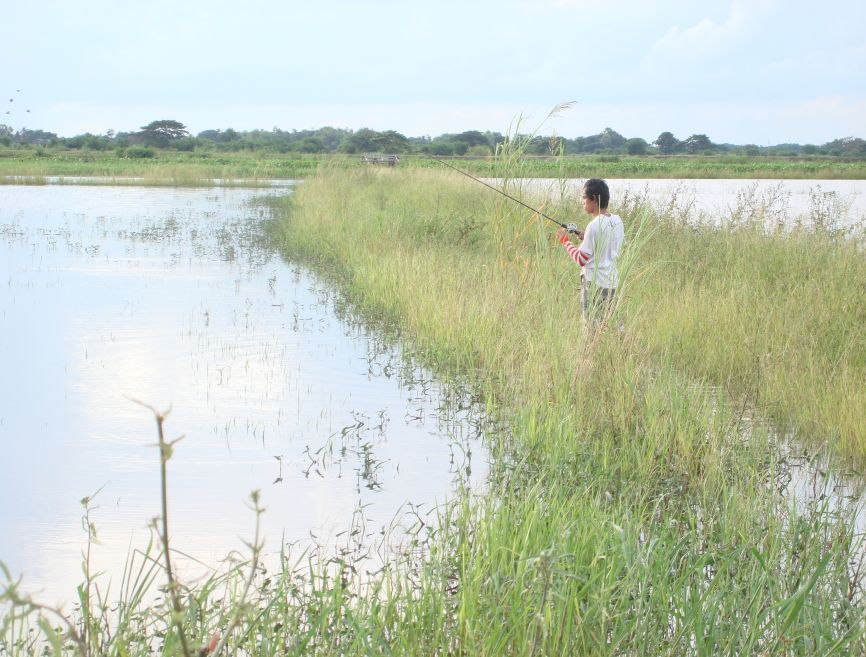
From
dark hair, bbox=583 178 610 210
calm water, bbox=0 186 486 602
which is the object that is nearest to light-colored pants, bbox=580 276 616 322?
dark hair, bbox=583 178 610 210

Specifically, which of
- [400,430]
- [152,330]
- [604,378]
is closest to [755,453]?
[604,378]

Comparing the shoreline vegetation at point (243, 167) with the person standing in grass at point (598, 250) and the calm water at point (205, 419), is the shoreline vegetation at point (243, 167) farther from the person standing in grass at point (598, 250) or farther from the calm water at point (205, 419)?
the person standing in grass at point (598, 250)

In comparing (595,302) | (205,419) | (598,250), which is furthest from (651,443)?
(205,419)

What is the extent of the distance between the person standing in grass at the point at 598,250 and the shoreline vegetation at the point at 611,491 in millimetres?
197

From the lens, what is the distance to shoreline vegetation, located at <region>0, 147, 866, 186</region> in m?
36.8

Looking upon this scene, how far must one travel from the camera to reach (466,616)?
280cm

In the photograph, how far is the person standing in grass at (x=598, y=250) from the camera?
572 cm

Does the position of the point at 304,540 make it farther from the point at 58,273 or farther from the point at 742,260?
the point at 58,273

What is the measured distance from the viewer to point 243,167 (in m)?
44.8

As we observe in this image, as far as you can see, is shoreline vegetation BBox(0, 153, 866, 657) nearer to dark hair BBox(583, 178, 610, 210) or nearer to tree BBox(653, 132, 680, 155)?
dark hair BBox(583, 178, 610, 210)

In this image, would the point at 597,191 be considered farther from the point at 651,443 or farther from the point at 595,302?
the point at 651,443

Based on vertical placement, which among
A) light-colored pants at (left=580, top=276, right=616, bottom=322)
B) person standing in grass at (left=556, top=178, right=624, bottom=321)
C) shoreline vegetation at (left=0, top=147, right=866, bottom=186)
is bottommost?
light-colored pants at (left=580, top=276, right=616, bottom=322)

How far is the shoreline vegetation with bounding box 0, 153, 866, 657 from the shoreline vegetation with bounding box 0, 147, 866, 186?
17244 millimetres

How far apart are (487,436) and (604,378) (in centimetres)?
85
